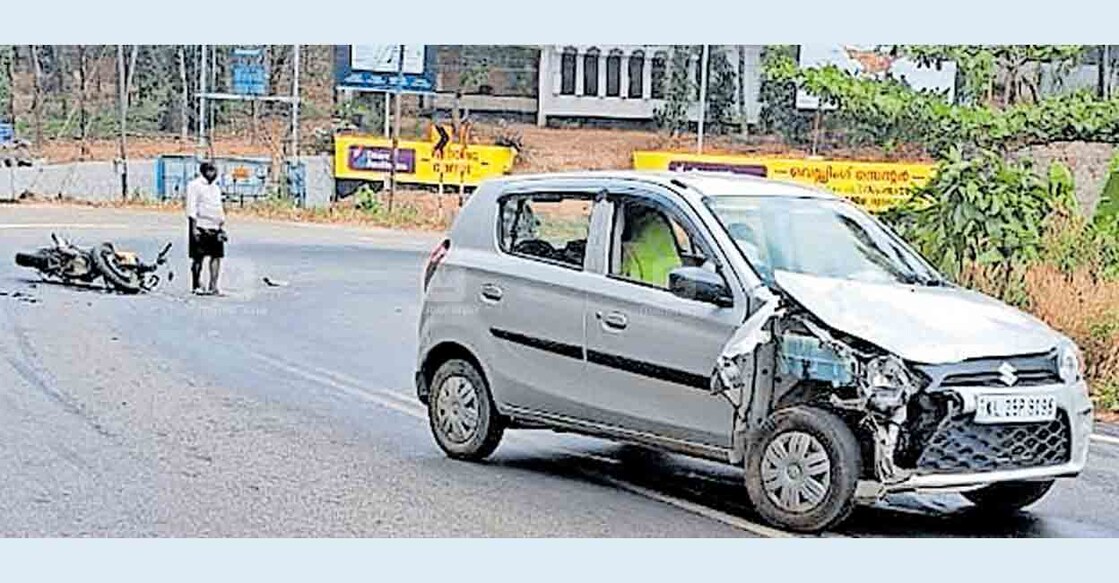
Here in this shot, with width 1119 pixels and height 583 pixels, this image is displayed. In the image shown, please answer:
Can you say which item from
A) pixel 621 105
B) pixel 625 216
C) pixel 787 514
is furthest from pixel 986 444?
pixel 621 105

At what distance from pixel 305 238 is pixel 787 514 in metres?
2.19

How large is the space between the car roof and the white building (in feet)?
1.18

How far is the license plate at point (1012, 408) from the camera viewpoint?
4695 mm

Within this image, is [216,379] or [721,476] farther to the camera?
[216,379]

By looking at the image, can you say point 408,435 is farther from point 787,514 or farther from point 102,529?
point 787,514

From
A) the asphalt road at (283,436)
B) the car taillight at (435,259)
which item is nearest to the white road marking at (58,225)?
the asphalt road at (283,436)

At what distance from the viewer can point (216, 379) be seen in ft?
19.1

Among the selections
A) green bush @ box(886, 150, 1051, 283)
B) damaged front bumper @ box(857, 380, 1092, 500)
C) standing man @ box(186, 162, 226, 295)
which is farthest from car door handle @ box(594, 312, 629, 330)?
standing man @ box(186, 162, 226, 295)

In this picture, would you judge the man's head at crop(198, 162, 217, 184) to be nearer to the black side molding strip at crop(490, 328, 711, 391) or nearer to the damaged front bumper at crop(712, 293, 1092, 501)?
the black side molding strip at crop(490, 328, 711, 391)

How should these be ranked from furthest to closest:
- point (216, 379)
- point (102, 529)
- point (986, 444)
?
point (216, 379) → point (102, 529) → point (986, 444)

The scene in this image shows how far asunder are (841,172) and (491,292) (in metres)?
1.34

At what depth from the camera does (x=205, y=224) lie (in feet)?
19.5

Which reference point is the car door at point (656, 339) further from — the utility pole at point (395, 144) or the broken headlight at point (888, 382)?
the utility pole at point (395, 144)

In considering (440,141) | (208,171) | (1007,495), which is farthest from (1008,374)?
(208,171)
